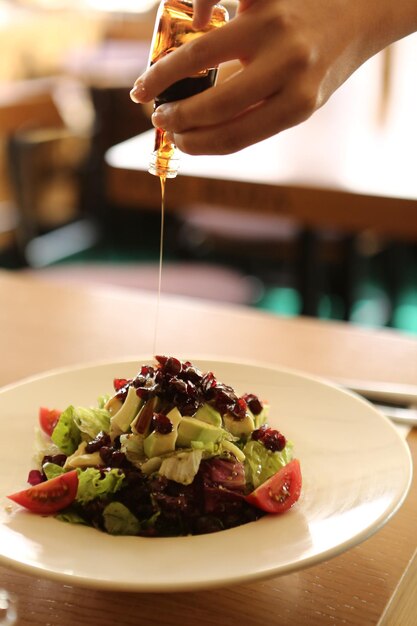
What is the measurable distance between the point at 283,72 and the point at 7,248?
4.24 meters

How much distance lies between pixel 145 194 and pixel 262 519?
4.98ft

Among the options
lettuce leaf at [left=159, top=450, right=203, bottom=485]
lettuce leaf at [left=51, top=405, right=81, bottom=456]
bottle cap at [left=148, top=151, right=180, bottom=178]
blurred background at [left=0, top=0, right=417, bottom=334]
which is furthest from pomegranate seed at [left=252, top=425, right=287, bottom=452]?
blurred background at [left=0, top=0, right=417, bottom=334]

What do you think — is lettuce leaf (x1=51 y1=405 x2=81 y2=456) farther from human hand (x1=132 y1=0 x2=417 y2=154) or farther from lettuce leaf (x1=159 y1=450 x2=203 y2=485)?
human hand (x1=132 y1=0 x2=417 y2=154)

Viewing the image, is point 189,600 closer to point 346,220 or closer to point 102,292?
point 102,292

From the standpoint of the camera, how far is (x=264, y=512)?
3.26 ft

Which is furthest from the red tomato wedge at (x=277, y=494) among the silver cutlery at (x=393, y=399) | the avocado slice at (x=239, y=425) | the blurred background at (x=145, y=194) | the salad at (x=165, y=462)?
the blurred background at (x=145, y=194)

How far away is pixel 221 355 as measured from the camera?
1.57m

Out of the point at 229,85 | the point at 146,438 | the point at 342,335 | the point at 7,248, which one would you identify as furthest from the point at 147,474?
the point at 7,248

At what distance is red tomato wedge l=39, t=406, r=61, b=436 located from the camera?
3.88 feet

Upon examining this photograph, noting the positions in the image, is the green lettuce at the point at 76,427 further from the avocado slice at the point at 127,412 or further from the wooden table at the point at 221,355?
the wooden table at the point at 221,355

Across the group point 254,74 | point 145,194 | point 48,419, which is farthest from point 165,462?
point 145,194

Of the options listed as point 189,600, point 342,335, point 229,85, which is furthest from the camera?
point 342,335

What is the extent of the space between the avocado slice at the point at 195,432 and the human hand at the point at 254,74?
32 centimetres

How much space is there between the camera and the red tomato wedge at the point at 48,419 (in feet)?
3.88
